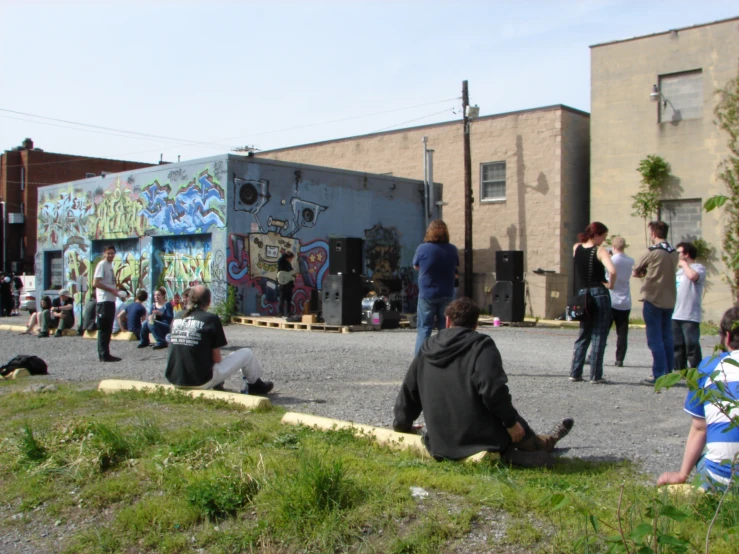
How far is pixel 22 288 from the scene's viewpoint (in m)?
33.1

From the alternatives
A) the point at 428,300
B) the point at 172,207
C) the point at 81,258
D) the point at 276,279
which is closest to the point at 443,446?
the point at 428,300

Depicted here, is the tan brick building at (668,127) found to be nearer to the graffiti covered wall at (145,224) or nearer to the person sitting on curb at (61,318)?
the graffiti covered wall at (145,224)

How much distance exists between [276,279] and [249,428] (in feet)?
50.3

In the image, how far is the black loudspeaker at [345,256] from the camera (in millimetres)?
18016

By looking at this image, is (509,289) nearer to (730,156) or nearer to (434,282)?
(730,156)

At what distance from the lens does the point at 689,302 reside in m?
8.67

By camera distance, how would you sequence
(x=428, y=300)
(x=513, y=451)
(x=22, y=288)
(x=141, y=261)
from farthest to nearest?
(x=22, y=288), (x=141, y=261), (x=428, y=300), (x=513, y=451)

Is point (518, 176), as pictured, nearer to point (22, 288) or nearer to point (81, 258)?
point (81, 258)

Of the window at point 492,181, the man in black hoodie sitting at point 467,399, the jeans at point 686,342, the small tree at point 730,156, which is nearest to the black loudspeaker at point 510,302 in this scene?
the small tree at point 730,156

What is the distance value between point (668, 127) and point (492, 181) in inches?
242

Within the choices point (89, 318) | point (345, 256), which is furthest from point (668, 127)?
point (89, 318)

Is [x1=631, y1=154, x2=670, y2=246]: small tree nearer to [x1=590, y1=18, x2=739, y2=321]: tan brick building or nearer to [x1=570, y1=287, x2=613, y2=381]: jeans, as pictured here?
[x1=590, y1=18, x2=739, y2=321]: tan brick building

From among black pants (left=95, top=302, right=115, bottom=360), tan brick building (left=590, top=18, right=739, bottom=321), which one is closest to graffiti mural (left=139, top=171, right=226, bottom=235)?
black pants (left=95, top=302, right=115, bottom=360)

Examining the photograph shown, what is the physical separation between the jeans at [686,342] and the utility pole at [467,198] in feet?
51.6
